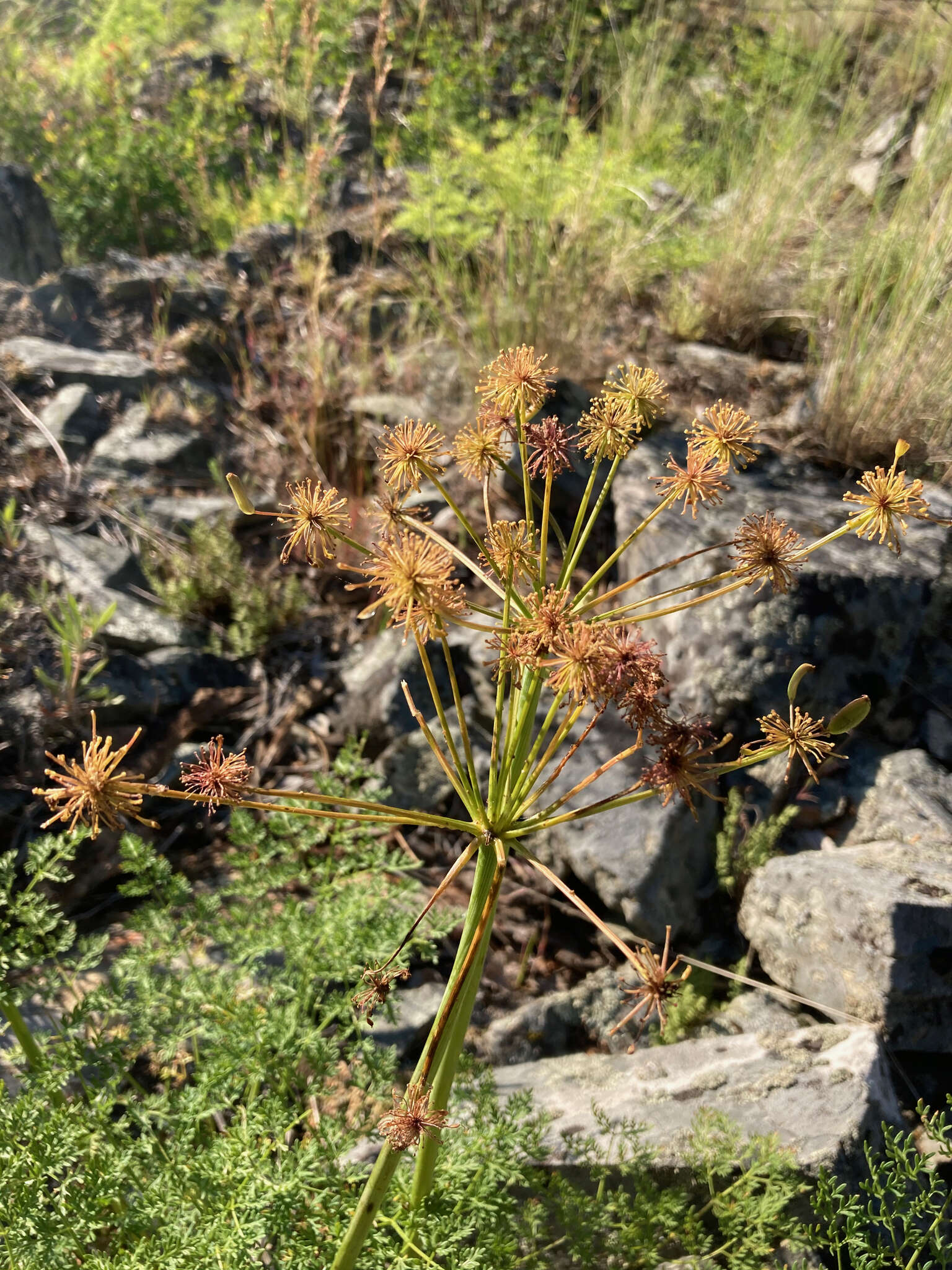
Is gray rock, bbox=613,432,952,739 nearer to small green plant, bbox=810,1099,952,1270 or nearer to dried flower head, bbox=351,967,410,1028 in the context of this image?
small green plant, bbox=810,1099,952,1270

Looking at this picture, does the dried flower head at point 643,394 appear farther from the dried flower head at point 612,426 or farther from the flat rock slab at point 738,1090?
the flat rock slab at point 738,1090

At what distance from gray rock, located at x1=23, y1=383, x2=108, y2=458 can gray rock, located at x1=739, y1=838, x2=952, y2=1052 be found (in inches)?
153

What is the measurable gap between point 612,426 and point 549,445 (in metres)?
0.13

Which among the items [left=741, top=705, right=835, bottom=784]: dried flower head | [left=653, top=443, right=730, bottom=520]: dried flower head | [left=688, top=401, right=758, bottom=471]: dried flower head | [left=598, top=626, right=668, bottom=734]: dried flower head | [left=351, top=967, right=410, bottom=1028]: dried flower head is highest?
[left=688, top=401, right=758, bottom=471]: dried flower head

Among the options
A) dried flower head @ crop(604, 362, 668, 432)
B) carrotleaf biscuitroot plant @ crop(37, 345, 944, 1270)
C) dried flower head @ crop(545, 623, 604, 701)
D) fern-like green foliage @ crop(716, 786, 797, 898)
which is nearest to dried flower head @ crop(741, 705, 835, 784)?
carrotleaf biscuitroot plant @ crop(37, 345, 944, 1270)

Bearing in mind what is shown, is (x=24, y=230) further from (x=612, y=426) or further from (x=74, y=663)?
(x=612, y=426)

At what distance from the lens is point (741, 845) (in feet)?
10.1

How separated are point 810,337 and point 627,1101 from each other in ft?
12.4

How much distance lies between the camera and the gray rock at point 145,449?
4.55m

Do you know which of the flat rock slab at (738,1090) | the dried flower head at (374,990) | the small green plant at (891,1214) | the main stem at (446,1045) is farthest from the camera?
the flat rock slab at (738,1090)

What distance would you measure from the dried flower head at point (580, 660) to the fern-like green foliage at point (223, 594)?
290 cm

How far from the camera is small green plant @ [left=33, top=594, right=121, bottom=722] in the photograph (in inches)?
130

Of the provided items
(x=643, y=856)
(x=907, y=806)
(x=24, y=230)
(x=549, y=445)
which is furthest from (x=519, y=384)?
(x=24, y=230)

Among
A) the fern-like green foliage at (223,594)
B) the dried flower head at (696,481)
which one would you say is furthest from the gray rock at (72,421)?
the dried flower head at (696,481)
